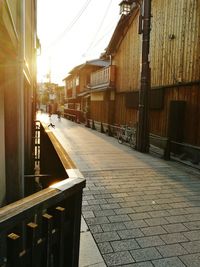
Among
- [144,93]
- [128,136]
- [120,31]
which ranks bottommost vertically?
[128,136]

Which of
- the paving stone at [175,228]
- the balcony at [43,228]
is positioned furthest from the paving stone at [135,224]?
the balcony at [43,228]

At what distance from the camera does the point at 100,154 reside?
1101 centimetres

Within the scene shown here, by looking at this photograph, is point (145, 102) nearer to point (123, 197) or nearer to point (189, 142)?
point (189, 142)

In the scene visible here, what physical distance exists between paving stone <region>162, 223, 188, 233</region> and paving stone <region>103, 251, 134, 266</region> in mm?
1058

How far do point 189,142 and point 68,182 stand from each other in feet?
28.8

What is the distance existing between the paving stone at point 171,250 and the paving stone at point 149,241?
112 mm

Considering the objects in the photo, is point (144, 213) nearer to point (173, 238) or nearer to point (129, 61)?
point (173, 238)

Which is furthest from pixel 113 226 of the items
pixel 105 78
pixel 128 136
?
pixel 105 78

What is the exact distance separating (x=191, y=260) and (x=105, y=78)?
60.4 feet

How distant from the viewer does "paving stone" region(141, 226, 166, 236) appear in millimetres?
4211

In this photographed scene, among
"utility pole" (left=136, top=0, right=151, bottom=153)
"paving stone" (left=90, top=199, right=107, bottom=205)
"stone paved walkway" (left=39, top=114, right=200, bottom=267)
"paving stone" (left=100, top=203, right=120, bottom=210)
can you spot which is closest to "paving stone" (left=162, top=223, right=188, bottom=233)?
"stone paved walkway" (left=39, top=114, right=200, bottom=267)

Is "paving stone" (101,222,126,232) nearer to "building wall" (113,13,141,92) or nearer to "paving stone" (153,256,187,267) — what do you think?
"paving stone" (153,256,187,267)

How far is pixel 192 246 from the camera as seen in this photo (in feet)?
12.6

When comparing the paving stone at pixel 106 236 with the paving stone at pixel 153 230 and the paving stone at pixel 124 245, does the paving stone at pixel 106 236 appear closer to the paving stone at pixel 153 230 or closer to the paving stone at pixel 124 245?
the paving stone at pixel 124 245
